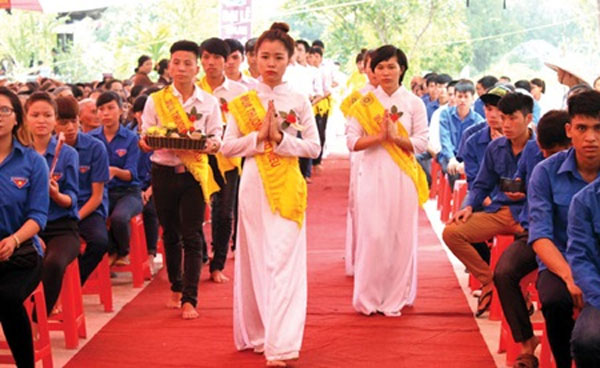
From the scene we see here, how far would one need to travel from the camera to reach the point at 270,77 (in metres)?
6.18

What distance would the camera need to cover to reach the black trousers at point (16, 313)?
527 cm

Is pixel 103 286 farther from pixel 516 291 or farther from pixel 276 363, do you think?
pixel 516 291

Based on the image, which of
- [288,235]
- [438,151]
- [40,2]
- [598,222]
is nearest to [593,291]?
[598,222]

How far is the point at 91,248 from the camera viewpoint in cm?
716

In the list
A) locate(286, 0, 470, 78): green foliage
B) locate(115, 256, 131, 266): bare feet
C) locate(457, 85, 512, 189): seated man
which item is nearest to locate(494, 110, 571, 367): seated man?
locate(457, 85, 512, 189): seated man

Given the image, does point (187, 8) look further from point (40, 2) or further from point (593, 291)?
point (593, 291)

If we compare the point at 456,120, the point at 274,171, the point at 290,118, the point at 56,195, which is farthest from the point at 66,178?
the point at 456,120

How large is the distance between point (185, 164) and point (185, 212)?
0.31 meters

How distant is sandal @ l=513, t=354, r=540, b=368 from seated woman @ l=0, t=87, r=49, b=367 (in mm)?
2466

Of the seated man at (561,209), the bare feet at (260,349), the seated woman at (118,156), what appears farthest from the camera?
the seated woman at (118,156)

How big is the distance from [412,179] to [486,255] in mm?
803

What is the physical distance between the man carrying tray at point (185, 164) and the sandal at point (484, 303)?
1.86m

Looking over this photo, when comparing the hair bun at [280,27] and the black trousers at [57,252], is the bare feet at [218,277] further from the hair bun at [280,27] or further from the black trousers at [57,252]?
the hair bun at [280,27]

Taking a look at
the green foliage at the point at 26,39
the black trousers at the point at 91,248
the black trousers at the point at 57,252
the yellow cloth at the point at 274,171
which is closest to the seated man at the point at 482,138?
the yellow cloth at the point at 274,171
